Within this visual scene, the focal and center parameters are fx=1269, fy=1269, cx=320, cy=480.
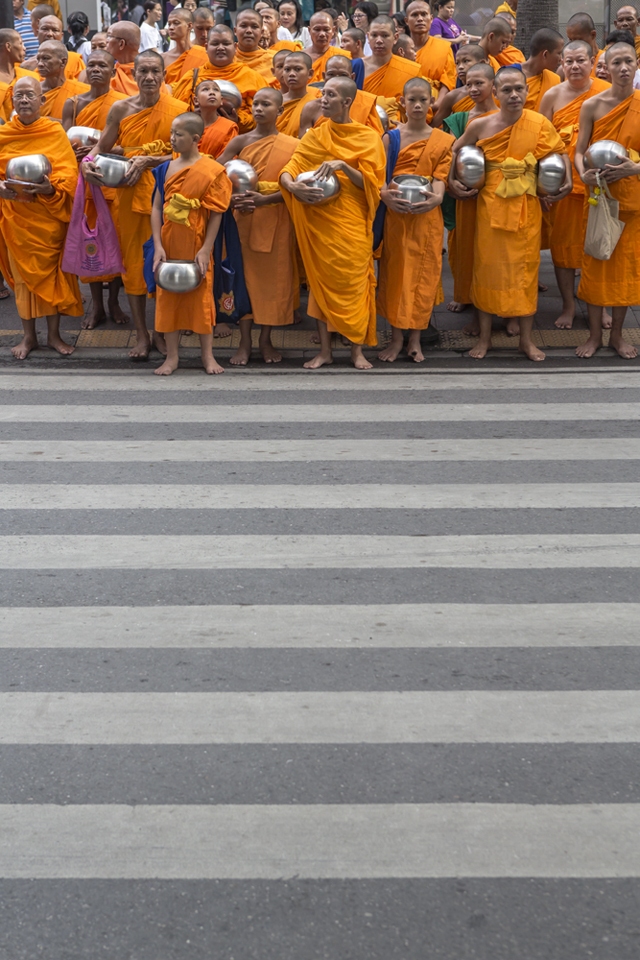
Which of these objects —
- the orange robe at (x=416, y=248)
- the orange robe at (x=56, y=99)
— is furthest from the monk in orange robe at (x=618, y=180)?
the orange robe at (x=56, y=99)

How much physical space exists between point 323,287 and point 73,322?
233 centimetres

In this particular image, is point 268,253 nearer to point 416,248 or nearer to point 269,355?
point 269,355

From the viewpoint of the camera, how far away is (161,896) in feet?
10.5

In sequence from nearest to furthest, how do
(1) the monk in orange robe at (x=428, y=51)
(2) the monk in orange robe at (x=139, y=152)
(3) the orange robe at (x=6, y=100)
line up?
(2) the monk in orange robe at (x=139, y=152), (3) the orange robe at (x=6, y=100), (1) the monk in orange robe at (x=428, y=51)

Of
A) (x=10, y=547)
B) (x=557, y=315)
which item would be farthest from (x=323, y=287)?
(x=10, y=547)

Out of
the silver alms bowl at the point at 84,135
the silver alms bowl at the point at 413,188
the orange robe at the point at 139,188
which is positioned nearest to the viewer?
the silver alms bowl at the point at 413,188

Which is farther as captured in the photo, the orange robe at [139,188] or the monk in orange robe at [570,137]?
the monk in orange robe at [570,137]

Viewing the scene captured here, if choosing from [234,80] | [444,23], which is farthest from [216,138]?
[444,23]

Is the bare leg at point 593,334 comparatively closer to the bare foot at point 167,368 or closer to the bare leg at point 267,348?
the bare leg at point 267,348

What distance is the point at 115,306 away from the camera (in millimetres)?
9641

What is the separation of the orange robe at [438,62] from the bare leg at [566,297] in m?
2.47

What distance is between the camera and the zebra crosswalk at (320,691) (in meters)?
3.18

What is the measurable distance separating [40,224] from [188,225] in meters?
1.25

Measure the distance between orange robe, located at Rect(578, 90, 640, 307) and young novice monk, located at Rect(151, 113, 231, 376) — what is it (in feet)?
8.34
